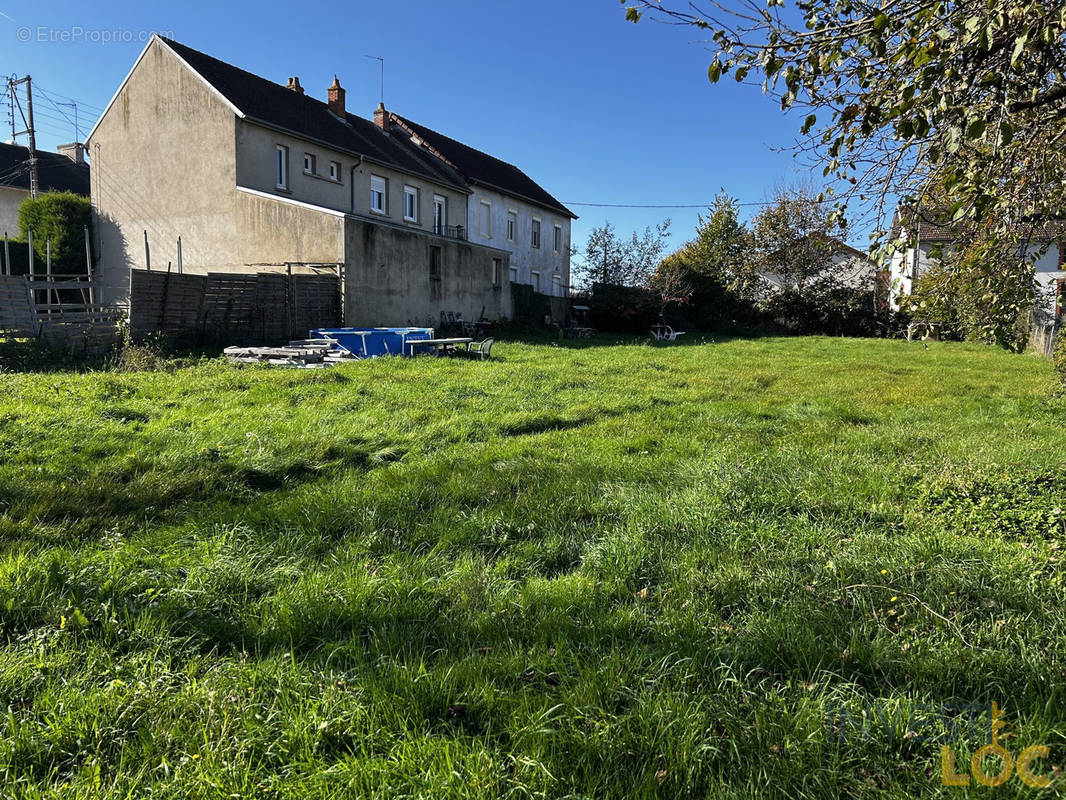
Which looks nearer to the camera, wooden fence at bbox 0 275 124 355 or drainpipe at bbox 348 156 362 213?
wooden fence at bbox 0 275 124 355

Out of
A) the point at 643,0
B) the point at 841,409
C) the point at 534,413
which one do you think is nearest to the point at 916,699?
the point at 643,0

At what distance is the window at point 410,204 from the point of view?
26656 millimetres

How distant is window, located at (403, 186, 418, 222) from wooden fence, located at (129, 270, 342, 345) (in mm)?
9571

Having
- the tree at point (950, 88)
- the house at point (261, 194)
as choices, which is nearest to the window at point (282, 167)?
the house at point (261, 194)

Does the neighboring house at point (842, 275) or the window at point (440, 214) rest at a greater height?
the window at point (440, 214)

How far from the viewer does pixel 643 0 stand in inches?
143

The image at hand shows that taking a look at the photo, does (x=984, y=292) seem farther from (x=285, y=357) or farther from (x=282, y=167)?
(x=282, y=167)

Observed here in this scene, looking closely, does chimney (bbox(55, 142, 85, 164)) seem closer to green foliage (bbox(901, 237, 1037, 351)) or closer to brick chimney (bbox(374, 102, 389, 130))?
brick chimney (bbox(374, 102, 389, 130))

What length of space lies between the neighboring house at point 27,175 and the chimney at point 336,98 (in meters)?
13.9

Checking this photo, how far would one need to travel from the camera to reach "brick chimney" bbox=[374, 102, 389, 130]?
97.8 feet

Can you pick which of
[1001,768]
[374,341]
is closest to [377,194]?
[374,341]

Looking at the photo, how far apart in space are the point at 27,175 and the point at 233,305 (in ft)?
86.4

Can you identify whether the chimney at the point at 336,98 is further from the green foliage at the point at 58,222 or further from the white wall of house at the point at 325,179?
the green foliage at the point at 58,222

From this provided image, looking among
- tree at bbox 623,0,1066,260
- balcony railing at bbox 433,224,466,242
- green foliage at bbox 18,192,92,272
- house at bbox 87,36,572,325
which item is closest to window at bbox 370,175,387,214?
house at bbox 87,36,572,325
